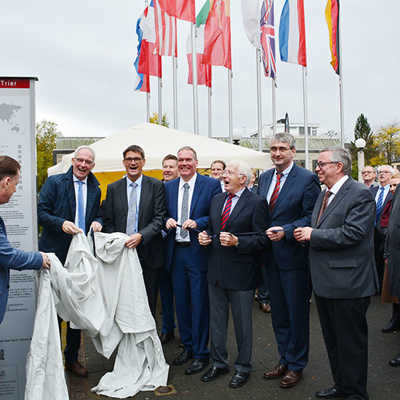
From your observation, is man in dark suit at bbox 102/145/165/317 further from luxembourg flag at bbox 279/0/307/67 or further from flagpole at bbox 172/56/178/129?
flagpole at bbox 172/56/178/129

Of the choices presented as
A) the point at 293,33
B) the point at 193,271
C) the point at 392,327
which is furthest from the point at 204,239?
the point at 293,33

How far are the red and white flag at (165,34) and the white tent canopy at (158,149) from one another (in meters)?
8.88

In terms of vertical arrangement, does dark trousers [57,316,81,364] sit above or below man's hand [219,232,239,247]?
below

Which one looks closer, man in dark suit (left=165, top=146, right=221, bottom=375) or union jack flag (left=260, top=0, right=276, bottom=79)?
man in dark suit (left=165, top=146, right=221, bottom=375)

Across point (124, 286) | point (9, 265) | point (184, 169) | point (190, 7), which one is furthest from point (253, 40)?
point (9, 265)

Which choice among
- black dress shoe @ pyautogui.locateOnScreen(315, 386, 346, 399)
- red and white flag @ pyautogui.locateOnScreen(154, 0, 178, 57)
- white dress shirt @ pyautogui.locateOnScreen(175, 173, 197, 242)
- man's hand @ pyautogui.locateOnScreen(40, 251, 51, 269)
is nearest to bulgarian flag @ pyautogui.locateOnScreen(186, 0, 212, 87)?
red and white flag @ pyautogui.locateOnScreen(154, 0, 178, 57)

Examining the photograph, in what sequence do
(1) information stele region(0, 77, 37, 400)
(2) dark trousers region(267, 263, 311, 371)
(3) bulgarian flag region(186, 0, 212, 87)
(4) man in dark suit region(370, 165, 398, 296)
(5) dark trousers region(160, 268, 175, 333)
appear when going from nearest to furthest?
(1) information stele region(0, 77, 37, 400) → (2) dark trousers region(267, 263, 311, 371) → (5) dark trousers region(160, 268, 175, 333) → (4) man in dark suit region(370, 165, 398, 296) → (3) bulgarian flag region(186, 0, 212, 87)

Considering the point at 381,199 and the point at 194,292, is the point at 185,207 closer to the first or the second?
the point at 194,292

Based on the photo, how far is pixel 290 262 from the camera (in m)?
3.68

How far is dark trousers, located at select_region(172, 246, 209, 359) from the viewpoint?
4176 mm

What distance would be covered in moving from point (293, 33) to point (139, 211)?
1324 centimetres

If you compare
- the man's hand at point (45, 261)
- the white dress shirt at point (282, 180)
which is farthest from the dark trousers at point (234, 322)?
the man's hand at point (45, 261)

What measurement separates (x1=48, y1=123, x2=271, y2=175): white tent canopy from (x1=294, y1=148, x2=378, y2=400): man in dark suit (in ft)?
13.8

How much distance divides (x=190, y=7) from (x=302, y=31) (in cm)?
437
